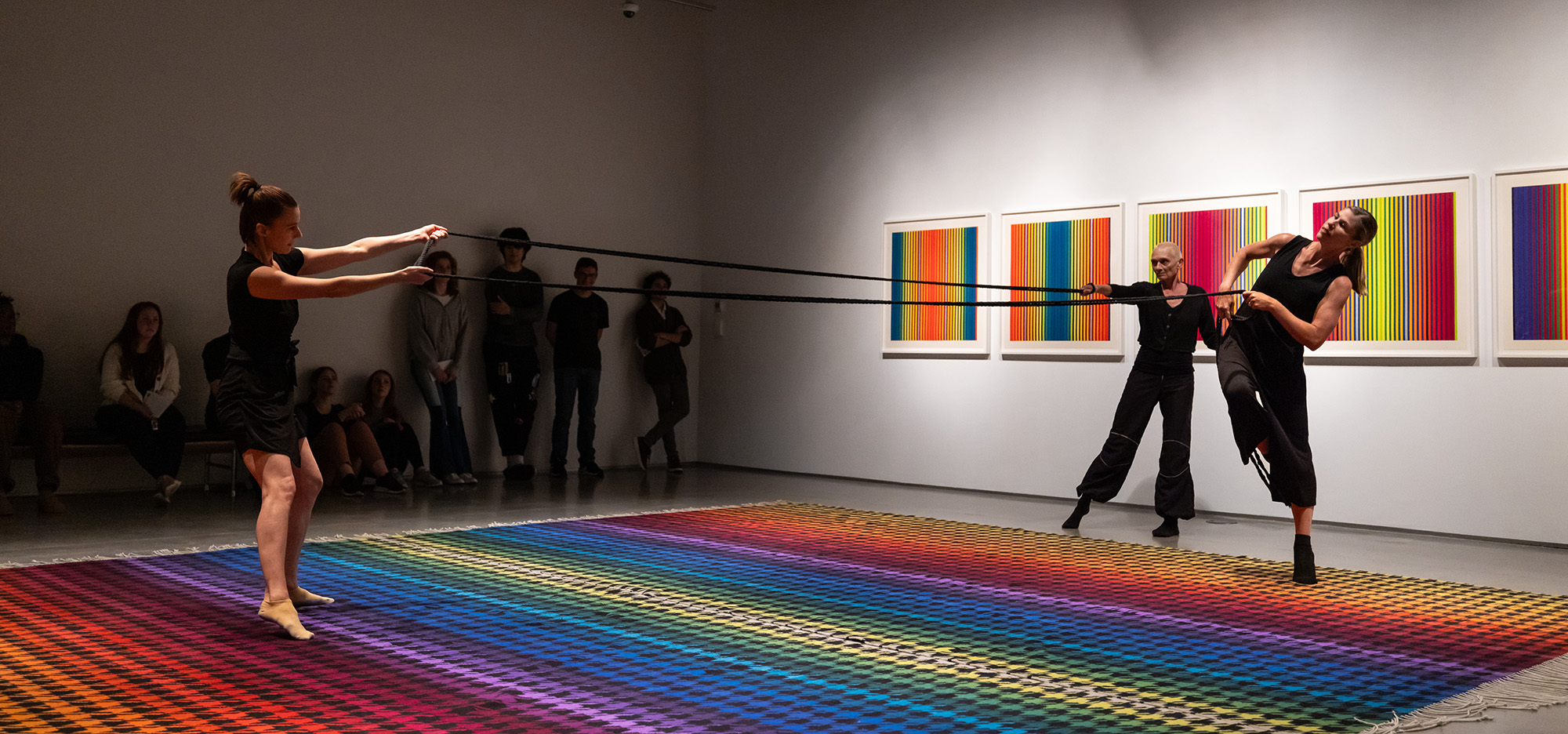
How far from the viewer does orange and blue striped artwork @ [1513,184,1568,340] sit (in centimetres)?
582

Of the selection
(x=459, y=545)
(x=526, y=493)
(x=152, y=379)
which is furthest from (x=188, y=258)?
(x=459, y=545)

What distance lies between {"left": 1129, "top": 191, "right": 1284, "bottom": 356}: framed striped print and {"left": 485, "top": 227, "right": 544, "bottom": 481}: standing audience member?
13.4 ft

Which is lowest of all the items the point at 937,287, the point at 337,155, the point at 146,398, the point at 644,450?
the point at 644,450

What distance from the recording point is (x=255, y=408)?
3615mm

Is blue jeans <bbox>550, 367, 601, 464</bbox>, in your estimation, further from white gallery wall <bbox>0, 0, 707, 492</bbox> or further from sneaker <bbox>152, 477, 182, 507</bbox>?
sneaker <bbox>152, 477, 182, 507</bbox>

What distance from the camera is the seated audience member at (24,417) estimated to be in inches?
246

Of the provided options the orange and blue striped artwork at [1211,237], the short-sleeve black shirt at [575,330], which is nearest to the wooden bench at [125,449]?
the short-sleeve black shirt at [575,330]

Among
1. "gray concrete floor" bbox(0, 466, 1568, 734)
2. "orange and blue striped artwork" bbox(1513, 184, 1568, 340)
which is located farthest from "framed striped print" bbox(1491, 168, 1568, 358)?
"gray concrete floor" bbox(0, 466, 1568, 734)

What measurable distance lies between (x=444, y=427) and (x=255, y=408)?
4.57m

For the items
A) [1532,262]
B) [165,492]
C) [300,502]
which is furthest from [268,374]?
[1532,262]

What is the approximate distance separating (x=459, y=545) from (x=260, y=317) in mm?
1948

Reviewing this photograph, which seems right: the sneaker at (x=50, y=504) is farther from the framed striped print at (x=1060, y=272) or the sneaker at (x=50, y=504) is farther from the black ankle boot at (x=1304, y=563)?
the black ankle boot at (x=1304, y=563)

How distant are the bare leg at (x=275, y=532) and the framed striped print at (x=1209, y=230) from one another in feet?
16.1

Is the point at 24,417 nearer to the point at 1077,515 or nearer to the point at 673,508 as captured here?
the point at 673,508
